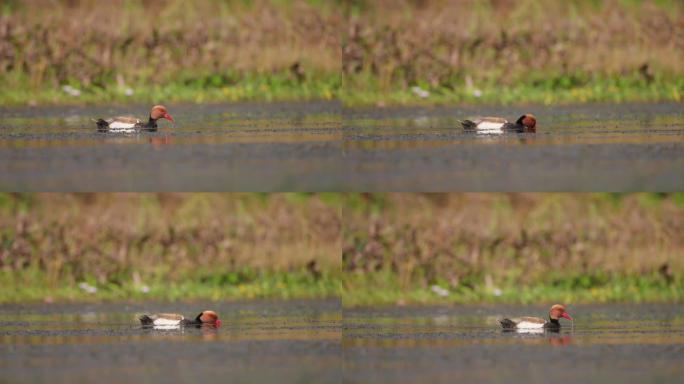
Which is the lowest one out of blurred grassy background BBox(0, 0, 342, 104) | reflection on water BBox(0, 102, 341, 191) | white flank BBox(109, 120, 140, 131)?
reflection on water BBox(0, 102, 341, 191)

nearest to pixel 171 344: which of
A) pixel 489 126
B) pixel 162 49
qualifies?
pixel 162 49

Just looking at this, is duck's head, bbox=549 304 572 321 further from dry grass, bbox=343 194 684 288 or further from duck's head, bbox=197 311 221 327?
duck's head, bbox=197 311 221 327

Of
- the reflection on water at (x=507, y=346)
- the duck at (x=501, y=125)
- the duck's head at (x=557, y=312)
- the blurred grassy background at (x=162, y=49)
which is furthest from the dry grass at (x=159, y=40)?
the duck's head at (x=557, y=312)

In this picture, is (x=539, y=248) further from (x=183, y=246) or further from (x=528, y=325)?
(x=183, y=246)

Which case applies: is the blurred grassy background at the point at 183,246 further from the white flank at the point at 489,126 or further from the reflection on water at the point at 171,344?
the white flank at the point at 489,126

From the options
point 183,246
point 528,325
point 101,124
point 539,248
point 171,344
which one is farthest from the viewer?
point 539,248

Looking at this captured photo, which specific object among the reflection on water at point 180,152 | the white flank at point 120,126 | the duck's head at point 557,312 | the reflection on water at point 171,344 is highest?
the white flank at point 120,126

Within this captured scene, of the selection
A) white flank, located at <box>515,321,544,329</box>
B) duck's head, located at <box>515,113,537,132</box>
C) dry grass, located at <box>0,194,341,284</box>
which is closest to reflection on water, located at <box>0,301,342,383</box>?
dry grass, located at <box>0,194,341,284</box>
